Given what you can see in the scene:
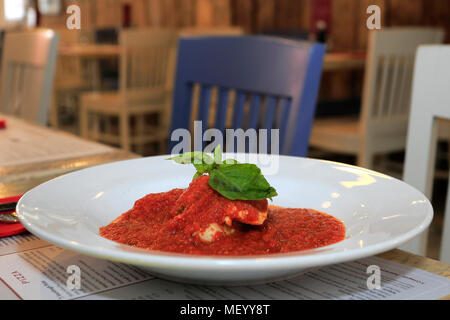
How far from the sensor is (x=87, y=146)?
1.09 metres

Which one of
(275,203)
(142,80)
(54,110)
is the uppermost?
(275,203)

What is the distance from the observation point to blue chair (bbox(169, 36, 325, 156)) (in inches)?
42.7

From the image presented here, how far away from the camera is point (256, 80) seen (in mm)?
1193

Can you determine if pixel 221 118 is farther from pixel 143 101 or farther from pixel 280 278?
pixel 143 101

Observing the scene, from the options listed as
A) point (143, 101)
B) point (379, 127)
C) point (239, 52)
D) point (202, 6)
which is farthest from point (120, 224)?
point (202, 6)

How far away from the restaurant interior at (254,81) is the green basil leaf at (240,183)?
1.34ft

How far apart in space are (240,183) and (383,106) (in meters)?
2.37

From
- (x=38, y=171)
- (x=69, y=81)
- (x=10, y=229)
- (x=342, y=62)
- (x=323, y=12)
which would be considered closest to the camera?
(x=10, y=229)

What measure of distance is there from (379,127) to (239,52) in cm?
154

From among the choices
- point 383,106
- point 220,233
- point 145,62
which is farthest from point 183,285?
point 145,62

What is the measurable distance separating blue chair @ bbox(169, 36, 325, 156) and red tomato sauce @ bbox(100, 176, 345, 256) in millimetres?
540

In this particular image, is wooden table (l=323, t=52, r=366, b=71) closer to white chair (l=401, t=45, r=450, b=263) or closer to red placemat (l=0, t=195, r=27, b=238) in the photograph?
white chair (l=401, t=45, r=450, b=263)

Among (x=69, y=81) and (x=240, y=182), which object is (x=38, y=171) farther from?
(x=69, y=81)

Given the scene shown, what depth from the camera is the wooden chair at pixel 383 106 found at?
244 cm
